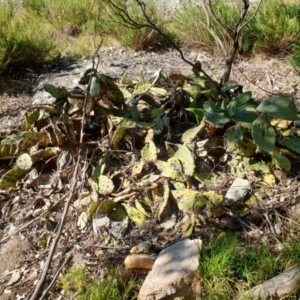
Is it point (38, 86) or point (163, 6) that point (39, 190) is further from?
point (163, 6)

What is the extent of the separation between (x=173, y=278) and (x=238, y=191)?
0.70 metres

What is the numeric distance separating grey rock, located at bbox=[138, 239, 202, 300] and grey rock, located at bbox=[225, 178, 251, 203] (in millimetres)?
455

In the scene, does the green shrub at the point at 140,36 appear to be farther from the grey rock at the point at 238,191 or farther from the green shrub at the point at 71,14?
the grey rock at the point at 238,191

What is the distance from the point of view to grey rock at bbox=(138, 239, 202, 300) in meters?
2.17

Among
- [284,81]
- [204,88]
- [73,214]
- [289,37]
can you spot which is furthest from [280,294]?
[289,37]

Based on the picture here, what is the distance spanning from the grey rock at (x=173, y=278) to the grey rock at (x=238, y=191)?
45 cm

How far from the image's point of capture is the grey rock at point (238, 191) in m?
2.67

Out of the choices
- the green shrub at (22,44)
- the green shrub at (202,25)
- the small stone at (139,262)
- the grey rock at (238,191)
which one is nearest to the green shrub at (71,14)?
the green shrub at (22,44)

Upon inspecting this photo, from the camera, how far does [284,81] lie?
415 centimetres

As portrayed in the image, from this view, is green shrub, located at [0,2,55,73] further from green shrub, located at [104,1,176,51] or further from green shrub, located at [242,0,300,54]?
green shrub, located at [242,0,300,54]

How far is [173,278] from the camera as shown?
7.17 feet

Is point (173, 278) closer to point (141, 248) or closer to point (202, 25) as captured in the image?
point (141, 248)

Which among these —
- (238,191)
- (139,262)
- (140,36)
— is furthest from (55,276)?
(140,36)

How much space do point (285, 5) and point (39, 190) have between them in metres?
3.08
